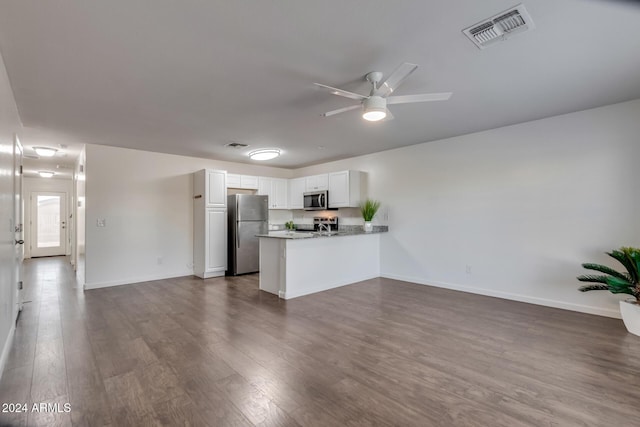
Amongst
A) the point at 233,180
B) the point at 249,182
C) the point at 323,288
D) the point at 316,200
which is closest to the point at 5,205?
the point at 323,288

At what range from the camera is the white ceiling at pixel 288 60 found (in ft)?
5.93

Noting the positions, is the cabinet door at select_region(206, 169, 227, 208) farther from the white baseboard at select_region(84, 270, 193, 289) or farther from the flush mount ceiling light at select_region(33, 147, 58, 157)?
the flush mount ceiling light at select_region(33, 147, 58, 157)

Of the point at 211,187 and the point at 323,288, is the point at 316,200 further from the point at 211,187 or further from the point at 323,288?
the point at 323,288

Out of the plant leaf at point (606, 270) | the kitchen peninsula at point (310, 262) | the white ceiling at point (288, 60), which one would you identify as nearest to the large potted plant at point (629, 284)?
the plant leaf at point (606, 270)

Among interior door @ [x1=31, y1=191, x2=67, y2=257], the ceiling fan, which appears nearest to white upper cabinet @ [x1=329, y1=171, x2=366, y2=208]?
the ceiling fan

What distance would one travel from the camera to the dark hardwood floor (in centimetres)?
177

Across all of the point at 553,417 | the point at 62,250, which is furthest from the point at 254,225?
the point at 62,250

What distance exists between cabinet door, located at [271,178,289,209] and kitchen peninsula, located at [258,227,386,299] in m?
2.40

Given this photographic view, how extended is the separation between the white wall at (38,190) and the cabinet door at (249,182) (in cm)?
583

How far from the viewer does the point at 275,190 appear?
7117 mm

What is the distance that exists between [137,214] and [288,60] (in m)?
4.53

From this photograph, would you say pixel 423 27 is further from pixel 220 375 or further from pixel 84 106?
pixel 84 106

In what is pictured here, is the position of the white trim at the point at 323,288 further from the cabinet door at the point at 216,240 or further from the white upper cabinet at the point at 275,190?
the white upper cabinet at the point at 275,190

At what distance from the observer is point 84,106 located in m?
3.23
